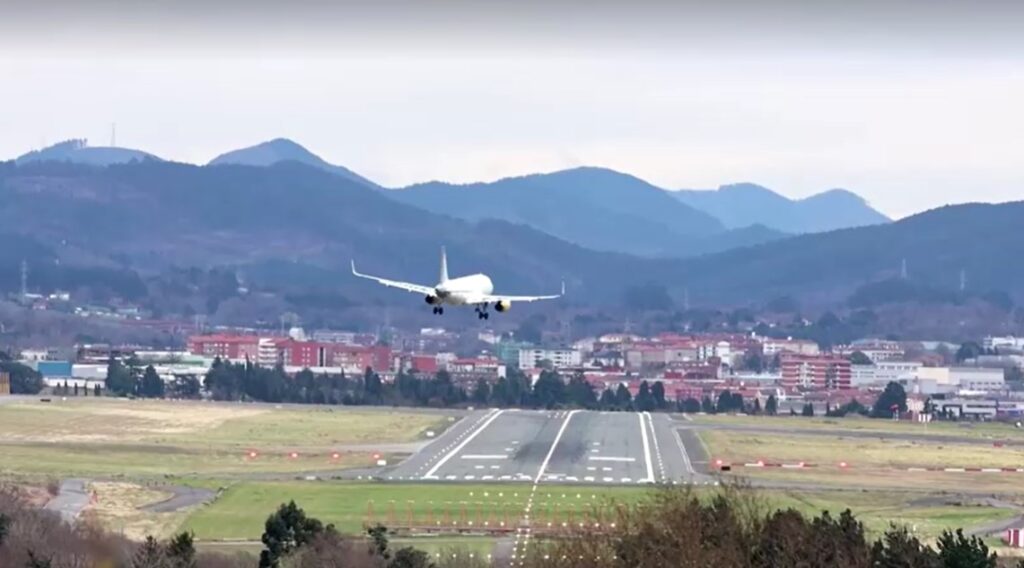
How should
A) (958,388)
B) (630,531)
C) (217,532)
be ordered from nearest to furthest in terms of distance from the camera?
1. (630,531)
2. (217,532)
3. (958,388)

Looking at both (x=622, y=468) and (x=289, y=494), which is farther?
(x=622, y=468)

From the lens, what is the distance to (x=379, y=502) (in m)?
73.1

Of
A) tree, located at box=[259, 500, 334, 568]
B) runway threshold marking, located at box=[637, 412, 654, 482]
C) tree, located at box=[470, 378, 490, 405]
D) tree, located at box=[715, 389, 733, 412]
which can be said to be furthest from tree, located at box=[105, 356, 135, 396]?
tree, located at box=[259, 500, 334, 568]

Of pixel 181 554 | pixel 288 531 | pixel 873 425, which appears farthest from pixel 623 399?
pixel 181 554

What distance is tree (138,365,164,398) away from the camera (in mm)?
145625

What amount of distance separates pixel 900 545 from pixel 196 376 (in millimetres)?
121789

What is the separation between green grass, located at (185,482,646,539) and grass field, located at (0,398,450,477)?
8.01 meters

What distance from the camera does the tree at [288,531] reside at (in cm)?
5469

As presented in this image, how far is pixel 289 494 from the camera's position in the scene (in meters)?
75.8

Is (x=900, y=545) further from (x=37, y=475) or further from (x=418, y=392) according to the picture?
(x=418, y=392)

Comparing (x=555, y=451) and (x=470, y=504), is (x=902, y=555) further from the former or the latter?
(x=555, y=451)

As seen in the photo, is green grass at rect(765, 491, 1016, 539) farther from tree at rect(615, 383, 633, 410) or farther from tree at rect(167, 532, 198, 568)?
tree at rect(615, 383, 633, 410)

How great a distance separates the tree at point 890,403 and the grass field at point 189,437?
3070 centimetres

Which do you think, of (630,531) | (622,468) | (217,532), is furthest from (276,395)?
(630,531)
